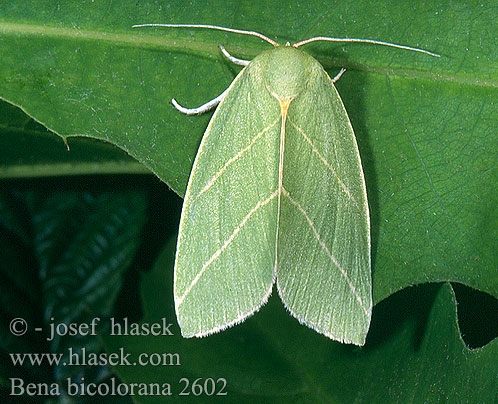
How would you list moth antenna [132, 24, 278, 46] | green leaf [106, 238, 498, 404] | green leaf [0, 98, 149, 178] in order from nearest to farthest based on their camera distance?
green leaf [106, 238, 498, 404]
moth antenna [132, 24, 278, 46]
green leaf [0, 98, 149, 178]

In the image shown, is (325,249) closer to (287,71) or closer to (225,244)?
(225,244)

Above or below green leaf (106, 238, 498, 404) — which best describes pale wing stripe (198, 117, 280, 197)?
above

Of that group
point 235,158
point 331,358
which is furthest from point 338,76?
point 331,358

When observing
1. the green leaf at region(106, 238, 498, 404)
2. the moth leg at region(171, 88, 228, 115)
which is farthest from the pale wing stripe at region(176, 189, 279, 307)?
A: the moth leg at region(171, 88, 228, 115)

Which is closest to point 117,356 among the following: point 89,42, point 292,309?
point 292,309

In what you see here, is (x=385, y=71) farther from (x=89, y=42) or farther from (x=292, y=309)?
(x=89, y=42)

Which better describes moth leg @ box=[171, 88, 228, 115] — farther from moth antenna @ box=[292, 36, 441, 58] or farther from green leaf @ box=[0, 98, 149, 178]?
green leaf @ box=[0, 98, 149, 178]
